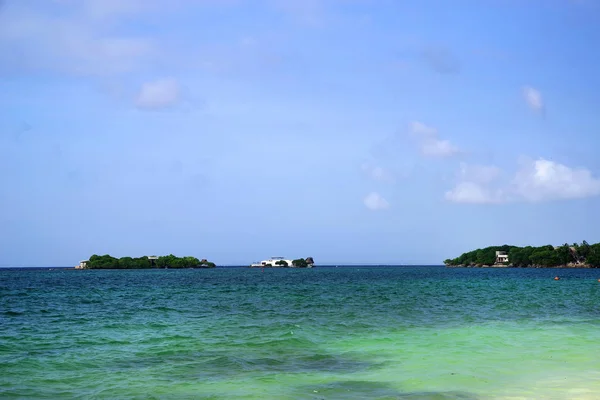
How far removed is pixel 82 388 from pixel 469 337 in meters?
14.7

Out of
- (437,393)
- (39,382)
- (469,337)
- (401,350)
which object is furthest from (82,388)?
(469,337)

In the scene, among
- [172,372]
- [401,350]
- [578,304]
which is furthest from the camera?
[578,304]

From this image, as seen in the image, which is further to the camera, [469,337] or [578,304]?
[578,304]

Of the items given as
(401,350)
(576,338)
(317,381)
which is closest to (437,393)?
(317,381)

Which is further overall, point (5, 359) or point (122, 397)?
point (5, 359)

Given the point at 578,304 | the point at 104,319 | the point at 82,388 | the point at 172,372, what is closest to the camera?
the point at 82,388

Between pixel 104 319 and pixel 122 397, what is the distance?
18035 mm

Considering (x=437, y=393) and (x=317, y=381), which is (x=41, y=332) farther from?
(x=437, y=393)

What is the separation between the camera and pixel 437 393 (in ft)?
42.4

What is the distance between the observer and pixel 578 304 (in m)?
40.0

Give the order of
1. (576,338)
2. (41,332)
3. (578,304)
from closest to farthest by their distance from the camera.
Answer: (576,338) → (41,332) → (578,304)

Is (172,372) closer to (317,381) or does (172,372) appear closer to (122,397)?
(122,397)

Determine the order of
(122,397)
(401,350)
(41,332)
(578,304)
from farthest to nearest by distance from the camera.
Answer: (578,304), (41,332), (401,350), (122,397)

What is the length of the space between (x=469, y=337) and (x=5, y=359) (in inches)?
648
